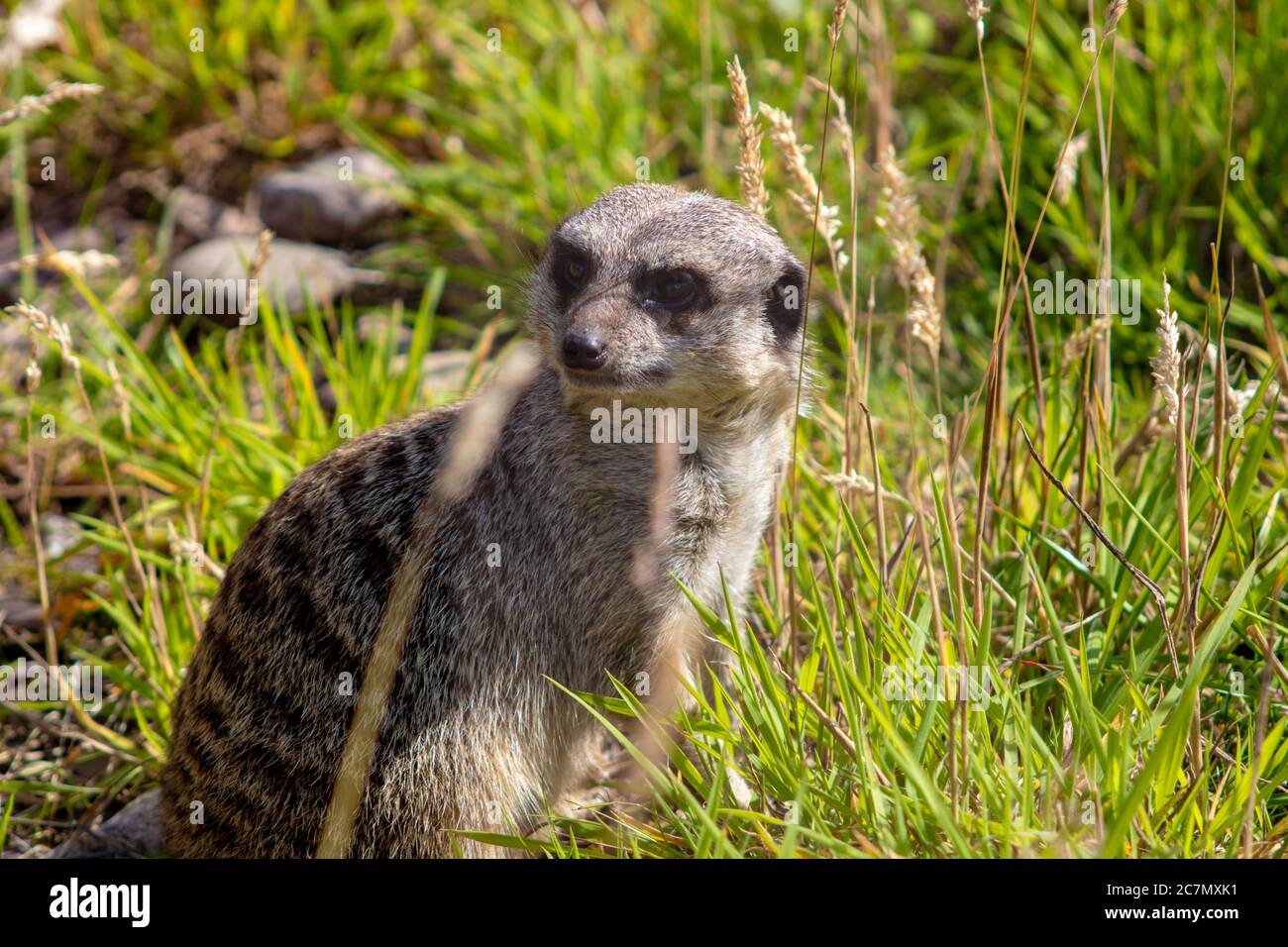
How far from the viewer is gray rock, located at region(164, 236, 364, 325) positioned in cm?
510

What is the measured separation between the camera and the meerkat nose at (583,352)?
280 centimetres

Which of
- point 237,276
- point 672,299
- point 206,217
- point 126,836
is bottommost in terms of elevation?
point 126,836

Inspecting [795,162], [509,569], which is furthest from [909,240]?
[509,569]

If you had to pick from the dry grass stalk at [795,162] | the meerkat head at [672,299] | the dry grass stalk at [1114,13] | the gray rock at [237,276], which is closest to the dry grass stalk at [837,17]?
the dry grass stalk at [795,162]

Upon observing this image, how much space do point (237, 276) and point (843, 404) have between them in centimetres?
245

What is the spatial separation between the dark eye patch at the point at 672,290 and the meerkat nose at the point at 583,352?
0.92ft

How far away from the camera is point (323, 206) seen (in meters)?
5.63

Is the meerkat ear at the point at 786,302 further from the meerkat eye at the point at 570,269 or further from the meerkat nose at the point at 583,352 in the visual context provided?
the meerkat nose at the point at 583,352

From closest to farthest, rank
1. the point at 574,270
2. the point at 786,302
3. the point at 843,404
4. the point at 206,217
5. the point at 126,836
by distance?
the point at 574,270 < the point at 786,302 < the point at 126,836 < the point at 843,404 < the point at 206,217

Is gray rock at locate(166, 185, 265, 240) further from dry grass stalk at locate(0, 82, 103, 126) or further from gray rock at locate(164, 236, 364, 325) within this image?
dry grass stalk at locate(0, 82, 103, 126)

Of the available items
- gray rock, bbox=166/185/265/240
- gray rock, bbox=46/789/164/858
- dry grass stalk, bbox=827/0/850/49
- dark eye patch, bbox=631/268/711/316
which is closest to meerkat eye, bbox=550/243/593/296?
dark eye patch, bbox=631/268/711/316

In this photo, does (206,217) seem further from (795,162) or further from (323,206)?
(795,162)

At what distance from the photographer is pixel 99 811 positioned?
11.7 ft

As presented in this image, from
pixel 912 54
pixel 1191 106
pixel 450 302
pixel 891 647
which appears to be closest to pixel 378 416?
pixel 450 302
